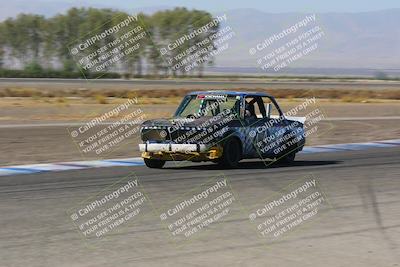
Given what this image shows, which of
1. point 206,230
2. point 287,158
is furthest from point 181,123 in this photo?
point 206,230

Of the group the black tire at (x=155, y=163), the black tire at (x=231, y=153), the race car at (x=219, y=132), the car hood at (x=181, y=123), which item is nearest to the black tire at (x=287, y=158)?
the race car at (x=219, y=132)

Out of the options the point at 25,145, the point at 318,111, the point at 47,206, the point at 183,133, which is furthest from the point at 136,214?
the point at 318,111

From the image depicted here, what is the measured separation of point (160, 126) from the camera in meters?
14.4

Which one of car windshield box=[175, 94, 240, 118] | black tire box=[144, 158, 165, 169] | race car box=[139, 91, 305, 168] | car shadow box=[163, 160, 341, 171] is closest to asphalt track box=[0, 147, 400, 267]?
race car box=[139, 91, 305, 168]

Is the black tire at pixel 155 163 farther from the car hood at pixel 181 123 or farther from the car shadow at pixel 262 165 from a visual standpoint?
the car hood at pixel 181 123

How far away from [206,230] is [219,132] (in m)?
5.70

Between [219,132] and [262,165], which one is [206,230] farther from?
[262,165]

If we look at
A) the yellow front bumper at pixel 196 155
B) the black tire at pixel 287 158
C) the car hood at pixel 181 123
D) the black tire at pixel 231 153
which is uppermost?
the car hood at pixel 181 123

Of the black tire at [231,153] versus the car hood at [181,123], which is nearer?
the car hood at [181,123]

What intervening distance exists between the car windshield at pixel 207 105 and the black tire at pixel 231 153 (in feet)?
2.01

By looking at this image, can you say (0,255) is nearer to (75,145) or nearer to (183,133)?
(183,133)

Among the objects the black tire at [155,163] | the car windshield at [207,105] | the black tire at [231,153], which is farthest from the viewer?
the black tire at [155,163]

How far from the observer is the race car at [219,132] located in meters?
14.2

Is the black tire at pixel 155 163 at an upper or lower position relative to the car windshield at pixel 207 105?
lower
